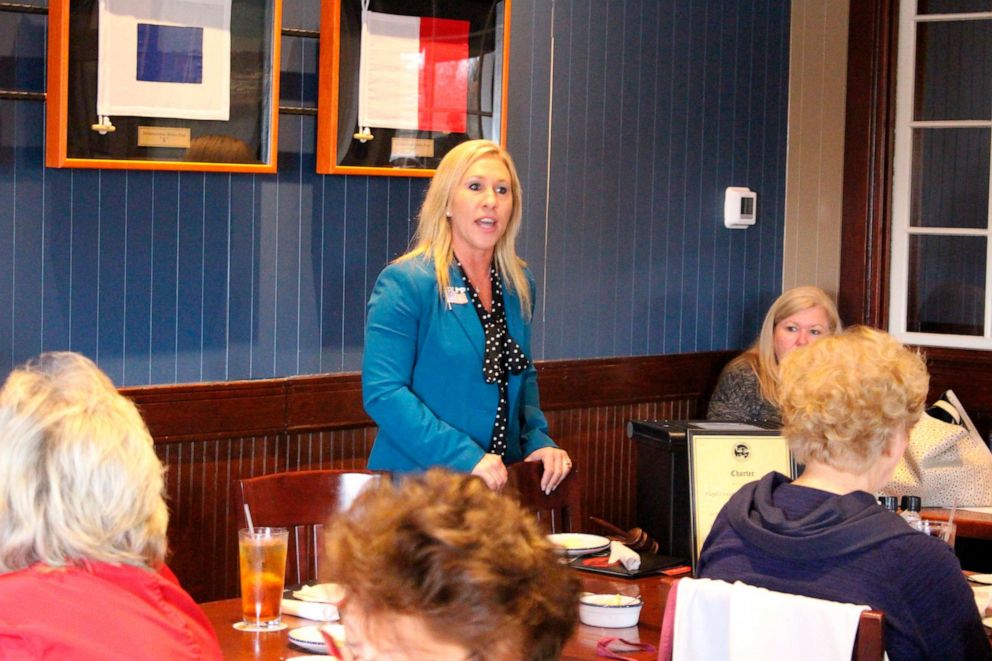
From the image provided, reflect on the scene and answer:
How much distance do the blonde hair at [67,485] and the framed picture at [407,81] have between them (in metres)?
2.20

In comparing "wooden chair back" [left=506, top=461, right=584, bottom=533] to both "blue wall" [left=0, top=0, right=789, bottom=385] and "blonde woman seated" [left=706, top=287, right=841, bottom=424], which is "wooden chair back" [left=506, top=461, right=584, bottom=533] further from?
"blonde woman seated" [left=706, top=287, right=841, bottom=424]

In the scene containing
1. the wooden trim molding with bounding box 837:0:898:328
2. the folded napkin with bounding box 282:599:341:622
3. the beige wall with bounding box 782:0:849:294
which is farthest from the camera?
the beige wall with bounding box 782:0:849:294

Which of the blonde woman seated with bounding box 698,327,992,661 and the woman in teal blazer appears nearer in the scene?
the blonde woman seated with bounding box 698,327,992,661

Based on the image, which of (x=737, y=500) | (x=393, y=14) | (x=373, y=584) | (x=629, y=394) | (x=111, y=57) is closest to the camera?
(x=373, y=584)

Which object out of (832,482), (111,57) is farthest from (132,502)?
(111,57)

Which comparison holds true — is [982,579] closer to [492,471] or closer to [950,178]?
[492,471]

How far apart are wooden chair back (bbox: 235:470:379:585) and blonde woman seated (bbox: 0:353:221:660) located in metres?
1.00

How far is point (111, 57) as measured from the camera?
329 cm

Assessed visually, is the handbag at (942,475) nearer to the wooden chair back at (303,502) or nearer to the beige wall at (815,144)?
the beige wall at (815,144)

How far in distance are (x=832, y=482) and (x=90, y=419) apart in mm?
1164

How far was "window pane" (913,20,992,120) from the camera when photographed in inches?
191

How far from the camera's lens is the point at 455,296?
325cm

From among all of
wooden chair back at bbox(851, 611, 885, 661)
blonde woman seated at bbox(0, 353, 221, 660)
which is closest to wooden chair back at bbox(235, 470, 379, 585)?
blonde woman seated at bbox(0, 353, 221, 660)

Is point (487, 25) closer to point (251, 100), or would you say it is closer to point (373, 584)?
point (251, 100)
